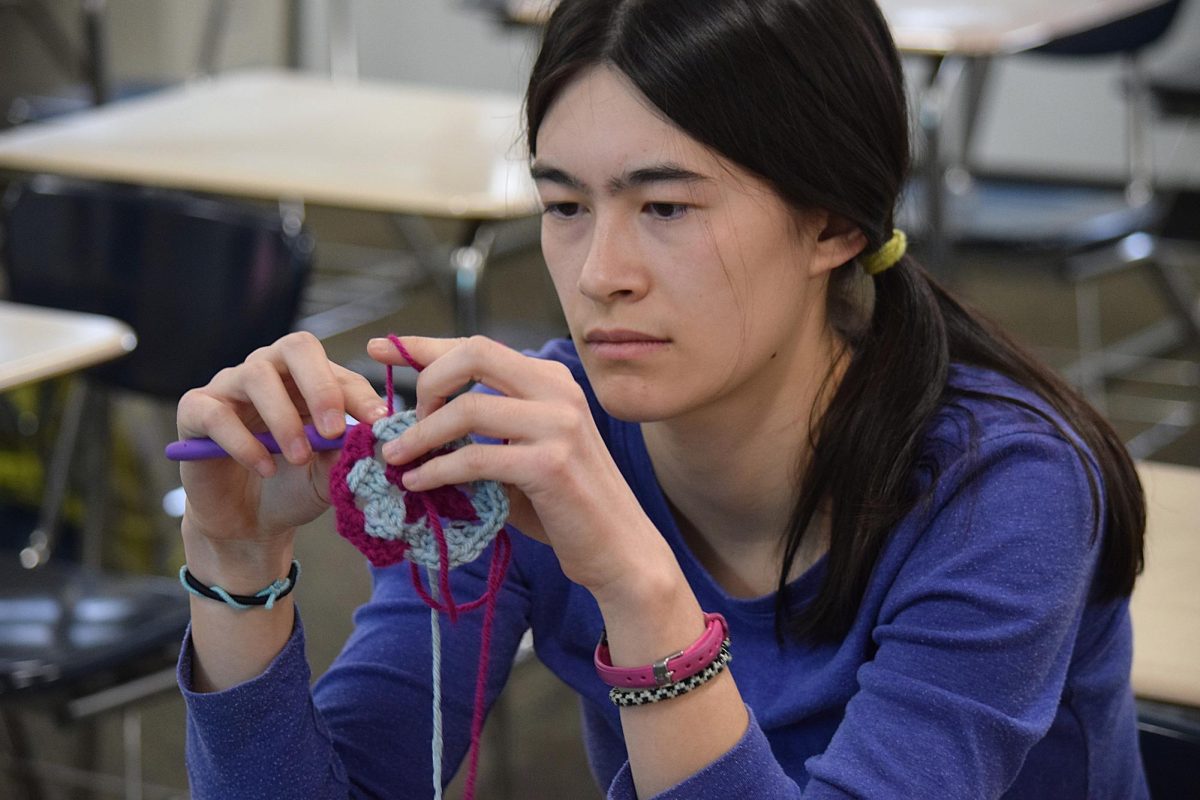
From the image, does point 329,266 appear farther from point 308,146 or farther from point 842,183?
point 842,183

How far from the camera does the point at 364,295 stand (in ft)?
15.9

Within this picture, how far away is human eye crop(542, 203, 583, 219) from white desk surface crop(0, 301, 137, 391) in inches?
44.0

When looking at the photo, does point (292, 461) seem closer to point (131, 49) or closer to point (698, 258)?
point (698, 258)

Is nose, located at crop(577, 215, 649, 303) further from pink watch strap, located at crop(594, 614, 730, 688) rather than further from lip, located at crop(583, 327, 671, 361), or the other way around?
pink watch strap, located at crop(594, 614, 730, 688)

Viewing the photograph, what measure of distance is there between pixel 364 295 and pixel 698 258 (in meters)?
3.84

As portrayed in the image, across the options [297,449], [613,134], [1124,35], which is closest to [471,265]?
[613,134]

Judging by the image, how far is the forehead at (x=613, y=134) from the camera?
1.08 metres

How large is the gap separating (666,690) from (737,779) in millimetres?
76

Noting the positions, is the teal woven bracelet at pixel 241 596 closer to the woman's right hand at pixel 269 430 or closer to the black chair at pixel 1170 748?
the woman's right hand at pixel 269 430

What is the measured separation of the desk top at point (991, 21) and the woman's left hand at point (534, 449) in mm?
2449

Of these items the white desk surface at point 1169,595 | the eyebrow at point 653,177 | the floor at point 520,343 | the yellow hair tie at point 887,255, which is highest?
the eyebrow at point 653,177

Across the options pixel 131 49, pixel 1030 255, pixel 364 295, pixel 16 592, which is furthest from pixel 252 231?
pixel 131 49

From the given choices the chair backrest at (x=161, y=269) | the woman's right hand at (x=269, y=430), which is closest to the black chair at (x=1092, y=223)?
the chair backrest at (x=161, y=269)

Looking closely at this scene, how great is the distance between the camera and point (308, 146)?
10.2 ft
